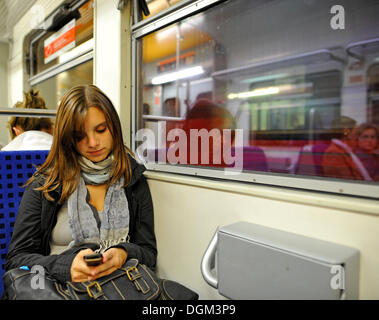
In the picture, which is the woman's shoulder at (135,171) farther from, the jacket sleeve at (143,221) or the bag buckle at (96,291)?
the bag buckle at (96,291)

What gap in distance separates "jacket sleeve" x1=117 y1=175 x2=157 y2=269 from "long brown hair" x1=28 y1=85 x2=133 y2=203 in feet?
0.57

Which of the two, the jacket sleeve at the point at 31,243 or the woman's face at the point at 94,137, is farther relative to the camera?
the woman's face at the point at 94,137

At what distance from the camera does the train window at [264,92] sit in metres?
1.30

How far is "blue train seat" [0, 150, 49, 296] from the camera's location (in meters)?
1.58

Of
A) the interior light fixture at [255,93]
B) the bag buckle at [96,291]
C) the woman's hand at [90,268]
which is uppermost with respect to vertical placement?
the interior light fixture at [255,93]

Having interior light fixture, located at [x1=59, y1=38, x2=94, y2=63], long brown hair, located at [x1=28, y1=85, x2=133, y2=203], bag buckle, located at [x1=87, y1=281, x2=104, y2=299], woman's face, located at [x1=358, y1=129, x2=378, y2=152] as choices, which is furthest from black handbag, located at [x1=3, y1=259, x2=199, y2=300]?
→ interior light fixture, located at [x1=59, y1=38, x2=94, y2=63]

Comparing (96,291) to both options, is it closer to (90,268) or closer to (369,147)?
(90,268)

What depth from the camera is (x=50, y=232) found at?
1461 millimetres

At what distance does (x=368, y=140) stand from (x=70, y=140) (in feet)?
4.51

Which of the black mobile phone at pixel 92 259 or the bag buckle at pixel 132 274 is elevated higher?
the black mobile phone at pixel 92 259

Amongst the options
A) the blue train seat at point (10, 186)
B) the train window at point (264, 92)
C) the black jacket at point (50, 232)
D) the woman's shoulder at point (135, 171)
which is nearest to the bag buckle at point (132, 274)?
the black jacket at point (50, 232)

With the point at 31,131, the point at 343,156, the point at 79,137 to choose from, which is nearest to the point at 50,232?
the point at 79,137

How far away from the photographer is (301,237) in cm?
107
